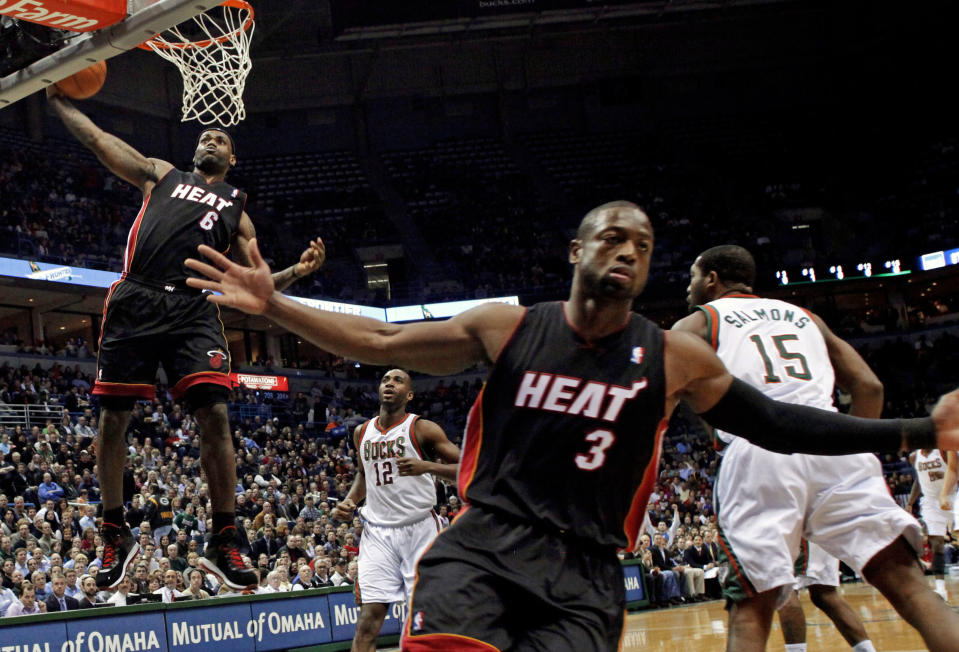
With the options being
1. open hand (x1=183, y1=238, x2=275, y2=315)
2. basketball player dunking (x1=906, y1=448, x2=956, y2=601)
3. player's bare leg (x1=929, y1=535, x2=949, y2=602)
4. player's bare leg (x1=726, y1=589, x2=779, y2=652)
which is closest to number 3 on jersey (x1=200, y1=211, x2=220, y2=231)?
open hand (x1=183, y1=238, x2=275, y2=315)

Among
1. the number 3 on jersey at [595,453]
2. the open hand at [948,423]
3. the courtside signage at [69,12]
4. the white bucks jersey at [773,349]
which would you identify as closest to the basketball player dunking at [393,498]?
the courtside signage at [69,12]

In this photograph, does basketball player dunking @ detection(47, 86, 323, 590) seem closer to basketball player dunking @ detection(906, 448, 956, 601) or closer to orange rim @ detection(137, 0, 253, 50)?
orange rim @ detection(137, 0, 253, 50)

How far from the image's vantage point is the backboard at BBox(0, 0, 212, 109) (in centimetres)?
586

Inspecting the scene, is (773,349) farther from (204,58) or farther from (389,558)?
(204,58)

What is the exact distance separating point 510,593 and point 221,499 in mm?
2838

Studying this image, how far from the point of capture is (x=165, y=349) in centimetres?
558

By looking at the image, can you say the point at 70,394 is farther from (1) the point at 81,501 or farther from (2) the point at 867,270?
(2) the point at 867,270

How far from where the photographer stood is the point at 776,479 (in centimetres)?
482

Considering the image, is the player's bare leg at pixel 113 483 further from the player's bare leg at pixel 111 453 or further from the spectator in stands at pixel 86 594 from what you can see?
the spectator in stands at pixel 86 594

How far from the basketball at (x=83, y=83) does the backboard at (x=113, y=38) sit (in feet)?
0.25

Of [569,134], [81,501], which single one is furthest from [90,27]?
[569,134]

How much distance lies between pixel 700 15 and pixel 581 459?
112 feet

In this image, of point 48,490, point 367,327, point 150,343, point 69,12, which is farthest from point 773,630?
point 48,490

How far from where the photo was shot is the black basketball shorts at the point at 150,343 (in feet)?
18.0
